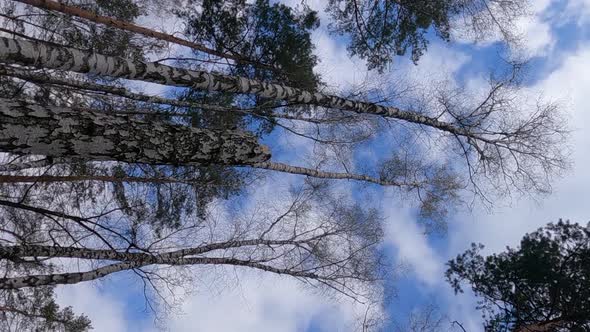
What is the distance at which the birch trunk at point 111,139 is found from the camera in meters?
3.37

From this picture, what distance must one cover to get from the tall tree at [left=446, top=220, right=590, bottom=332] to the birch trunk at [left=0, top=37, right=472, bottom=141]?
296 cm

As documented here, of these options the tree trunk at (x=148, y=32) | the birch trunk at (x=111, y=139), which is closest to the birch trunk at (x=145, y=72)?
the birch trunk at (x=111, y=139)

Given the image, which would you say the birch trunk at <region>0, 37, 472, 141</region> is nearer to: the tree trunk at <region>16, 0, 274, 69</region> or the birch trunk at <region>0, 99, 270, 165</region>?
the birch trunk at <region>0, 99, 270, 165</region>

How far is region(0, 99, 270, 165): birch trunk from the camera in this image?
3.37 meters

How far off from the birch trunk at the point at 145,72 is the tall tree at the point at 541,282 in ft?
9.70

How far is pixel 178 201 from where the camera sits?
9.54 metres

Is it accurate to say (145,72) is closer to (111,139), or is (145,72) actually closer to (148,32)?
(111,139)

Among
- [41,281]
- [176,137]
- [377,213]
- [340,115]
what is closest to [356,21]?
[340,115]

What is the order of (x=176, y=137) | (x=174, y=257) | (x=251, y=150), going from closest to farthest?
(x=176, y=137)
(x=251, y=150)
(x=174, y=257)

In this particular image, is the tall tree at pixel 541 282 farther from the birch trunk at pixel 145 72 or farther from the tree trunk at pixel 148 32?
the tree trunk at pixel 148 32

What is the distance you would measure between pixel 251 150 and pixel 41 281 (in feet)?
11.2

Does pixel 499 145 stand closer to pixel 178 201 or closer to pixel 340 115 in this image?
pixel 340 115

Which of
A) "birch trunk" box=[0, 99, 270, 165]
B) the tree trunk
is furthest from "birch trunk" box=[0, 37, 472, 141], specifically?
the tree trunk

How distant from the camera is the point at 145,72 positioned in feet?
18.2
